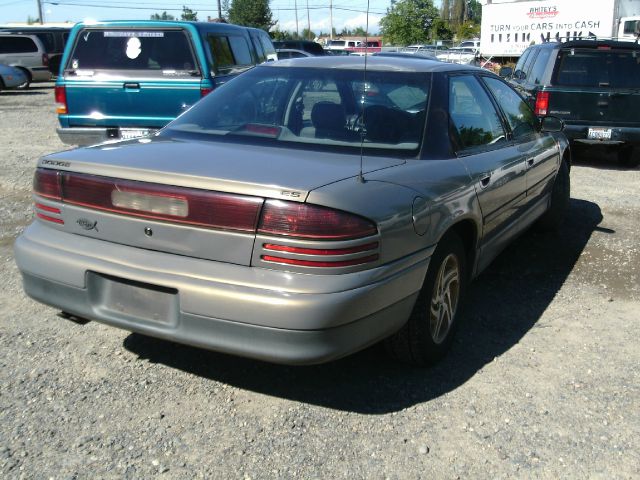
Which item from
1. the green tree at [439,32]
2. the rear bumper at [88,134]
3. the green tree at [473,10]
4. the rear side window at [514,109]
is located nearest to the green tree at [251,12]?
the green tree at [439,32]

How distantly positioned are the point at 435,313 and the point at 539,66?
311 inches

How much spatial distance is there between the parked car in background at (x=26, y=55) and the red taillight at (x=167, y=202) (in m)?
23.6

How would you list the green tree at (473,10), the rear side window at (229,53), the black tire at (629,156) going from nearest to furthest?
1. the rear side window at (229,53)
2. the black tire at (629,156)
3. the green tree at (473,10)

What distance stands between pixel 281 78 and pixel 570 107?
21.7 feet

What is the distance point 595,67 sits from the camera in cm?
982

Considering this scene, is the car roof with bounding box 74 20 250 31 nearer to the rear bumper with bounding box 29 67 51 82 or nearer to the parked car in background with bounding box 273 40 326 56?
the rear bumper with bounding box 29 67 51 82

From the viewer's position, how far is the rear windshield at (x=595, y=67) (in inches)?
384

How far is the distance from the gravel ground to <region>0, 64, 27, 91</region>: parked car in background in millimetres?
20669

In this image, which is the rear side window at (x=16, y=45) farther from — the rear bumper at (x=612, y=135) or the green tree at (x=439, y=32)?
the green tree at (x=439, y=32)

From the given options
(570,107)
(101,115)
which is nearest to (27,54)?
(101,115)

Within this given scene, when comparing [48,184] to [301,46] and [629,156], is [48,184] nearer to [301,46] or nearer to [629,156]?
[629,156]

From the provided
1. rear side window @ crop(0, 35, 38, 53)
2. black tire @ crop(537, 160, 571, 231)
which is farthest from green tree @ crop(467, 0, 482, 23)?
black tire @ crop(537, 160, 571, 231)

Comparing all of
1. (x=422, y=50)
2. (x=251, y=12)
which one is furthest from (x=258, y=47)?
(x=251, y=12)

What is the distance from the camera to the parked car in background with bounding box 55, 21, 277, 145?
8.23 meters
